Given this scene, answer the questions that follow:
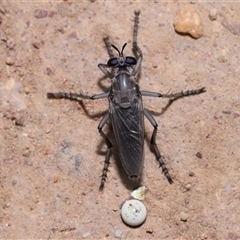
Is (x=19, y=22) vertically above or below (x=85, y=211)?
above

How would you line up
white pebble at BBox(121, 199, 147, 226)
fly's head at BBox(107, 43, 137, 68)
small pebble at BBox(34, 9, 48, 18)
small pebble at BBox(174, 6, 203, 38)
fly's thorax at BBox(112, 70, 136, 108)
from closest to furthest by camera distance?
white pebble at BBox(121, 199, 147, 226), fly's thorax at BBox(112, 70, 136, 108), fly's head at BBox(107, 43, 137, 68), small pebble at BBox(174, 6, 203, 38), small pebble at BBox(34, 9, 48, 18)

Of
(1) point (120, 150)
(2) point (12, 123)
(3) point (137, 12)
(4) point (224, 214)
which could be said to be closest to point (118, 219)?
(1) point (120, 150)

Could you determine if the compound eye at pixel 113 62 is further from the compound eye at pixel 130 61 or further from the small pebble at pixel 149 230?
the small pebble at pixel 149 230

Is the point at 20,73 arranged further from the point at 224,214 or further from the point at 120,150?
the point at 224,214

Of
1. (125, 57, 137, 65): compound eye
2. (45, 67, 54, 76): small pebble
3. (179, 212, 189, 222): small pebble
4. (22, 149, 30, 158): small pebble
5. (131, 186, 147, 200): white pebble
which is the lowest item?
(179, 212, 189, 222): small pebble

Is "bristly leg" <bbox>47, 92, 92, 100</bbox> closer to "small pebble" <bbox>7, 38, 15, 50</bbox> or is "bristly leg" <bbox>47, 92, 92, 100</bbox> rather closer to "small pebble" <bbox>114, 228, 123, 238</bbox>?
"small pebble" <bbox>7, 38, 15, 50</bbox>

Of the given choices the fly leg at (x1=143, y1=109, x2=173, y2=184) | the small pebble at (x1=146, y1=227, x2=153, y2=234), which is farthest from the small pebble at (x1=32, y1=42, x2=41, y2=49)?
the small pebble at (x1=146, y1=227, x2=153, y2=234)
